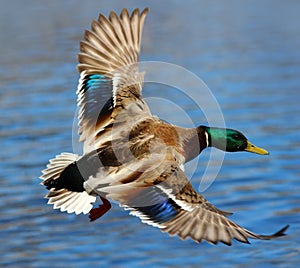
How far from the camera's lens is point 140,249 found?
24.4ft

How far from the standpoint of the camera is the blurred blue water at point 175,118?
7.45 metres

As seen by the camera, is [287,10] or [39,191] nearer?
[39,191]

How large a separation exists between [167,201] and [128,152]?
0.50 m

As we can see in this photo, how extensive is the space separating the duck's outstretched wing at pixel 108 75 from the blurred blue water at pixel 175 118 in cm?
165

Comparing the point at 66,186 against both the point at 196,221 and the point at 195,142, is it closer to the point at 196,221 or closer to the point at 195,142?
the point at 195,142

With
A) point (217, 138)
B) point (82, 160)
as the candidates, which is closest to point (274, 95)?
point (217, 138)

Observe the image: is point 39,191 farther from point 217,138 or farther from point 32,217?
point 217,138

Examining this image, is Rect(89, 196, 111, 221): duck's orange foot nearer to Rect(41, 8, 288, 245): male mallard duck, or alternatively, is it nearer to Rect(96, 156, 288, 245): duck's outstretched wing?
Rect(41, 8, 288, 245): male mallard duck

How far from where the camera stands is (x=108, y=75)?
6.18 meters

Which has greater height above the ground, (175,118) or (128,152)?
(175,118)

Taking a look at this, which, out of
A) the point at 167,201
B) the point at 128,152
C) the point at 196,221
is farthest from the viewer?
the point at 128,152

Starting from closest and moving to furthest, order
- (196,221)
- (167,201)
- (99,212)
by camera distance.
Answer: (196,221)
(167,201)
(99,212)

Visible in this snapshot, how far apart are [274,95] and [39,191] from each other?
14.2 ft

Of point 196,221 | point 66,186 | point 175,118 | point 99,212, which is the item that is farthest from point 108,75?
point 175,118
